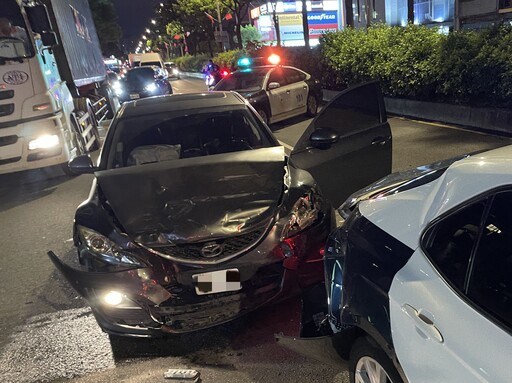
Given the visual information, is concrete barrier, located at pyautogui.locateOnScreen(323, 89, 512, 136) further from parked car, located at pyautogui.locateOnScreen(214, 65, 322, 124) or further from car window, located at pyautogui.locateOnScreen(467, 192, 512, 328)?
car window, located at pyautogui.locateOnScreen(467, 192, 512, 328)

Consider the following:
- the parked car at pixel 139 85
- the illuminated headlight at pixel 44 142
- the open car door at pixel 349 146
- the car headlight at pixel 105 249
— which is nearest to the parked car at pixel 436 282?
the car headlight at pixel 105 249

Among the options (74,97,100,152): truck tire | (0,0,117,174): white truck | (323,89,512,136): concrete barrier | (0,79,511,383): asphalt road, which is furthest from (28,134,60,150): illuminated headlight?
(323,89,512,136): concrete barrier

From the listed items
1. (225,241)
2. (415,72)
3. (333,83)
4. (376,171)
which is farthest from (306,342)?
(333,83)

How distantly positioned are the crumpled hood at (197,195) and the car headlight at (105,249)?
128 millimetres

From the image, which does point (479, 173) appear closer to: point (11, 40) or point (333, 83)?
point (11, 40)

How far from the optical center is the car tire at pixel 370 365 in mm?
1913

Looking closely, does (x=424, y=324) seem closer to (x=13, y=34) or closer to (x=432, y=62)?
(x=13, y=34)

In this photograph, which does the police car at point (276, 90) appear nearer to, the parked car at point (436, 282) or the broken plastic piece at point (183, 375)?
the broken plastic piece at point (183, 375)

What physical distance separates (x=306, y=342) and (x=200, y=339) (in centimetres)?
116

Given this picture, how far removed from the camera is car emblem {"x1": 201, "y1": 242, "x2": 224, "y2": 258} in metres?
2.89

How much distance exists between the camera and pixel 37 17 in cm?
755

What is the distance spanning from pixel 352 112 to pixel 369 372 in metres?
2.76

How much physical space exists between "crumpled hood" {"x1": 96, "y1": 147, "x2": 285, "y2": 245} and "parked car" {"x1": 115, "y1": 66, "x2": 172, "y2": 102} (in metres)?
14.4

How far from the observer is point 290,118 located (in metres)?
12.3
